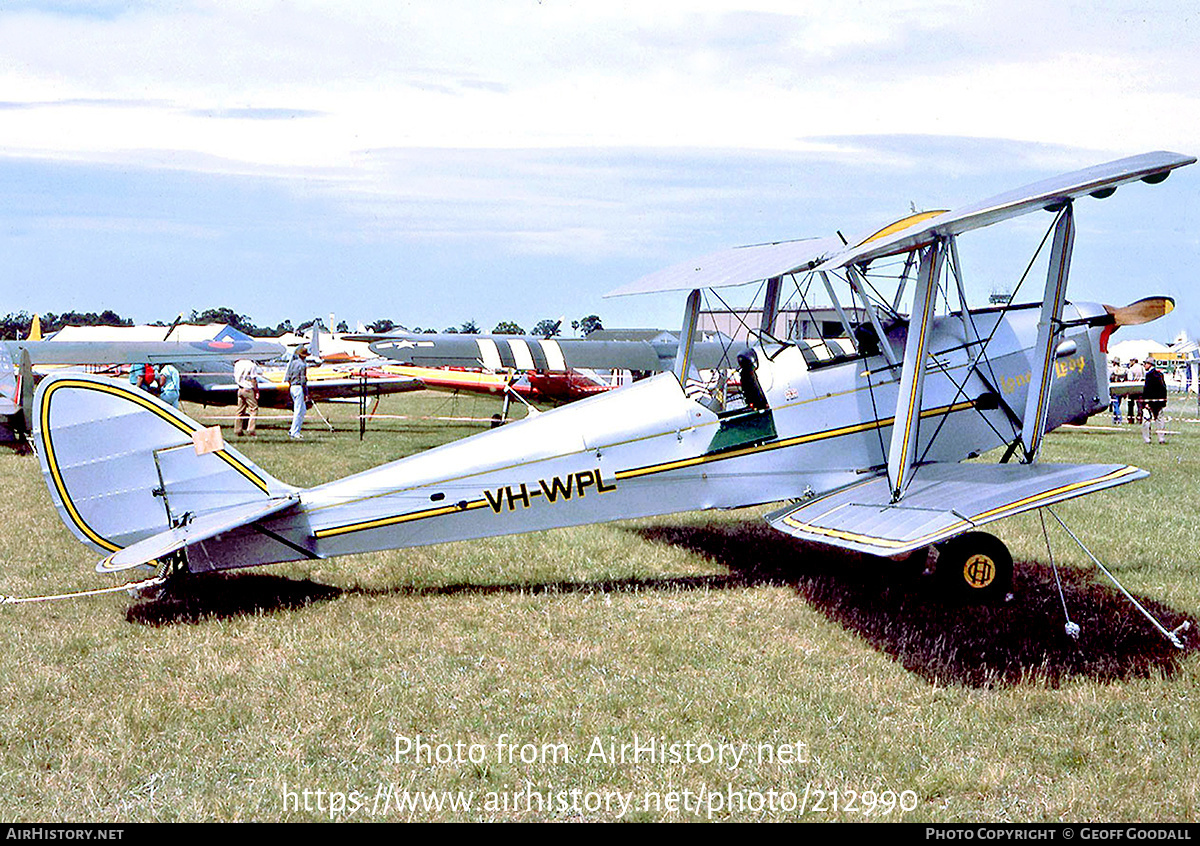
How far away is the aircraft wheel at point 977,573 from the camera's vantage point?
6090mm

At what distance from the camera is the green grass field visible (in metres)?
3.91

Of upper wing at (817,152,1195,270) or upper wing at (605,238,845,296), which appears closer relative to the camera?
upper wing at (817,152,1195,270)

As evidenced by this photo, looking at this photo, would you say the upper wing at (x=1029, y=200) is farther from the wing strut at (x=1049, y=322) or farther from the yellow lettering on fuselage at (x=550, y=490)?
the yellow lettering on fuselage at (x=550, y=490)

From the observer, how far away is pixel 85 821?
369 centimetres

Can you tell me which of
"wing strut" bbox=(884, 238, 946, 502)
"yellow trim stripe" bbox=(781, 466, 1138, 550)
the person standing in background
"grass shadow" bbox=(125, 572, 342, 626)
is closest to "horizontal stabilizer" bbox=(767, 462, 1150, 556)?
"yellow trim stripe" bbox=(781, 466, 1138, 550)

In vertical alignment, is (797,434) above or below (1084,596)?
above

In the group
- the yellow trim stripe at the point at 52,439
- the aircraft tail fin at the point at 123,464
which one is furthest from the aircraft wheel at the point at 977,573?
the yellow trim stripe at the point at 52,439

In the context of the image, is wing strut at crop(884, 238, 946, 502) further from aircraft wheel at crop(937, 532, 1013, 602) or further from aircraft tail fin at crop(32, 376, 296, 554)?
aircraft tail fin at crop(32, 376, 296, 554)

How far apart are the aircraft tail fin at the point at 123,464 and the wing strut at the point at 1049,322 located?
4654 millimetres

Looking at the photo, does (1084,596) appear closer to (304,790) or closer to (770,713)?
(770,713)

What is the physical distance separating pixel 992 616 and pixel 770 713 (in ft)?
7.13

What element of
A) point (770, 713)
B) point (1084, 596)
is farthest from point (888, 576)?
point (770, 713)

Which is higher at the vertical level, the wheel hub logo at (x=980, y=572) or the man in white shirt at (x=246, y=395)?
the man in white shirt at (x=246, y=395)

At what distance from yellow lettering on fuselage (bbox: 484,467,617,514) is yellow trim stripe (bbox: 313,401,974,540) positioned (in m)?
0.09
